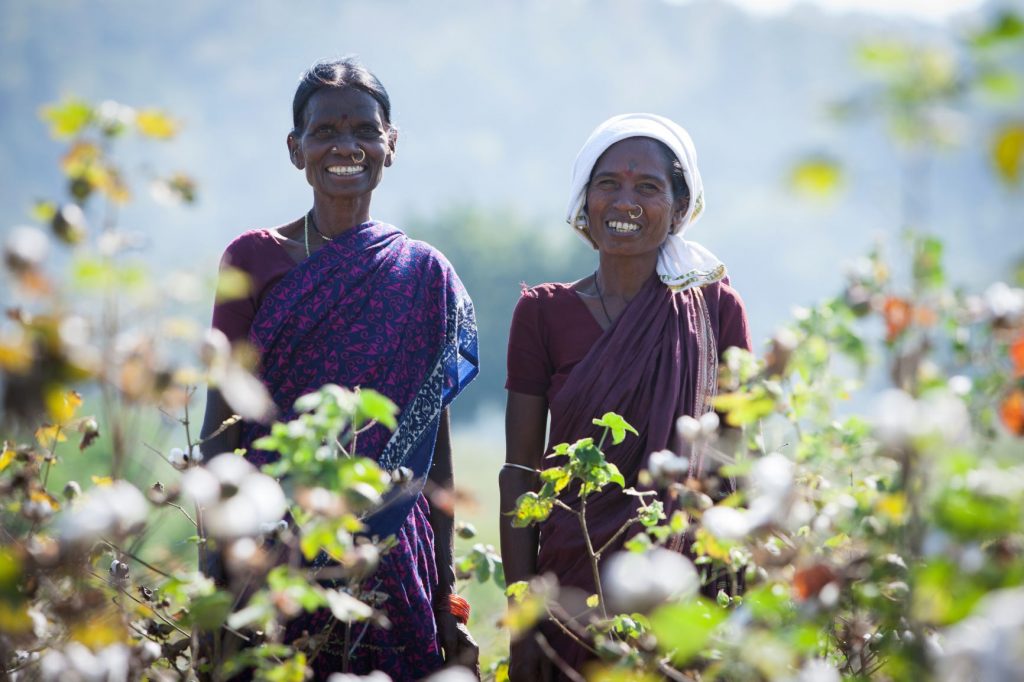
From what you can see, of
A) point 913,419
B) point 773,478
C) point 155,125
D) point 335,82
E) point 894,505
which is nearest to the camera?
point 913,419

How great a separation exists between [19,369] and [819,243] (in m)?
59.1

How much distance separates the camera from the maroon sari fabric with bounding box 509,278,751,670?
354 cm

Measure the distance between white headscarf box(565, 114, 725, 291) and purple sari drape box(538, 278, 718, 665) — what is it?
0.10 metres

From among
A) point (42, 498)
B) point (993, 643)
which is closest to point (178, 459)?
point (42, 498)

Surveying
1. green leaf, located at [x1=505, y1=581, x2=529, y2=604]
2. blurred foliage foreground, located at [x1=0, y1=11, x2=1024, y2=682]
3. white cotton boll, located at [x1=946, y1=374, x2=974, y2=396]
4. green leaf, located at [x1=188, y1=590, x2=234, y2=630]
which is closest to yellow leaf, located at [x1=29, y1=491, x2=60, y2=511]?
blurred foliage foreground, located at [x1=0, y1=11, x2=1024, y2=682]

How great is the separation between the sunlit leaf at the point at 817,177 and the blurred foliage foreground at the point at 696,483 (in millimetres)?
255

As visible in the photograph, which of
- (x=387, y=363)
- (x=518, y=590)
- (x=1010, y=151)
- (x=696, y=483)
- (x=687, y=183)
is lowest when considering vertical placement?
(x=518, y=590)

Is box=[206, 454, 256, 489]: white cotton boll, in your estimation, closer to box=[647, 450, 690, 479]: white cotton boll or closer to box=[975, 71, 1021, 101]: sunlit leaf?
box=[647, 450, 690, 479]: white cotton boll

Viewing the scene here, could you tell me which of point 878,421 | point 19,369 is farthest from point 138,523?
point 878,421

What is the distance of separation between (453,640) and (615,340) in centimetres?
102

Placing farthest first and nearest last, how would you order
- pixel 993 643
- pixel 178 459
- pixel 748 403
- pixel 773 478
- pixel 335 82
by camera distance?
pixel 335 82 → pixel 178 459 → pixel 748 403 → pixel 773 478 → pixel 993 643

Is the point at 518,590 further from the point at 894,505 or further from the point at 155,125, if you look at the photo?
the point at 155,125

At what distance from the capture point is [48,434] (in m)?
2.98

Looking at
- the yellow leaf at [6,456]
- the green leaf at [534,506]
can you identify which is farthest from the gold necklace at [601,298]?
the yellow leaf at [6,456]
